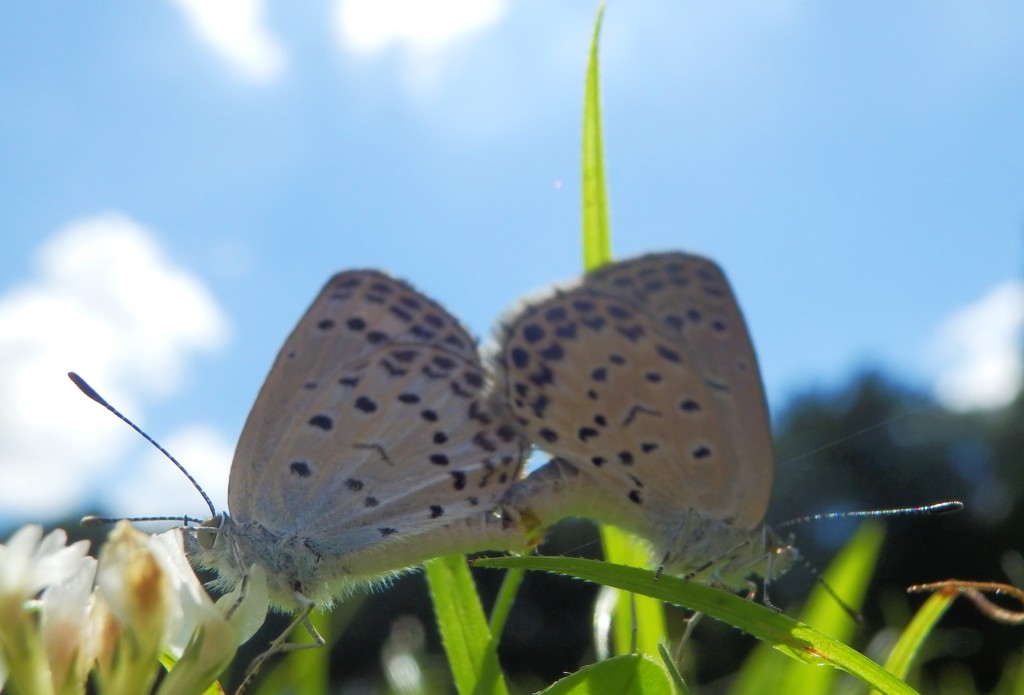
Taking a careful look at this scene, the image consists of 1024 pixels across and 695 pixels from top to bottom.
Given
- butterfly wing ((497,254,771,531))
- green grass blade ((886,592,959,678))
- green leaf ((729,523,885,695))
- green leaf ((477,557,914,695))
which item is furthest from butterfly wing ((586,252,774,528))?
green leaf ((477,557,914,695))

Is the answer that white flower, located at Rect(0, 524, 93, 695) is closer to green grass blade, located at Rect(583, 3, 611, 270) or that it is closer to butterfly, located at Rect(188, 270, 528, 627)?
butterfly, located at Rect(188, 270, 528, 627)

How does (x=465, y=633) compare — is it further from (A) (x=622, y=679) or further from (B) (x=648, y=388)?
(B) (x=648, y=388)

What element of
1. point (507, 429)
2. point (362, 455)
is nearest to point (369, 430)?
point (362, 455)

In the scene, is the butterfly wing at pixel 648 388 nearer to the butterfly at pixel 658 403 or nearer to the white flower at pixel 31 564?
the butterfly at pixel 658 403

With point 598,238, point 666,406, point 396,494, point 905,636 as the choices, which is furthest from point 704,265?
point 905,636

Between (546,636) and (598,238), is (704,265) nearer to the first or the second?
(598,238)

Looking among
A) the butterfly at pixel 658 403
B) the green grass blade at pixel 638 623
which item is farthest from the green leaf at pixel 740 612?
the butterfly at pixel 658 403
